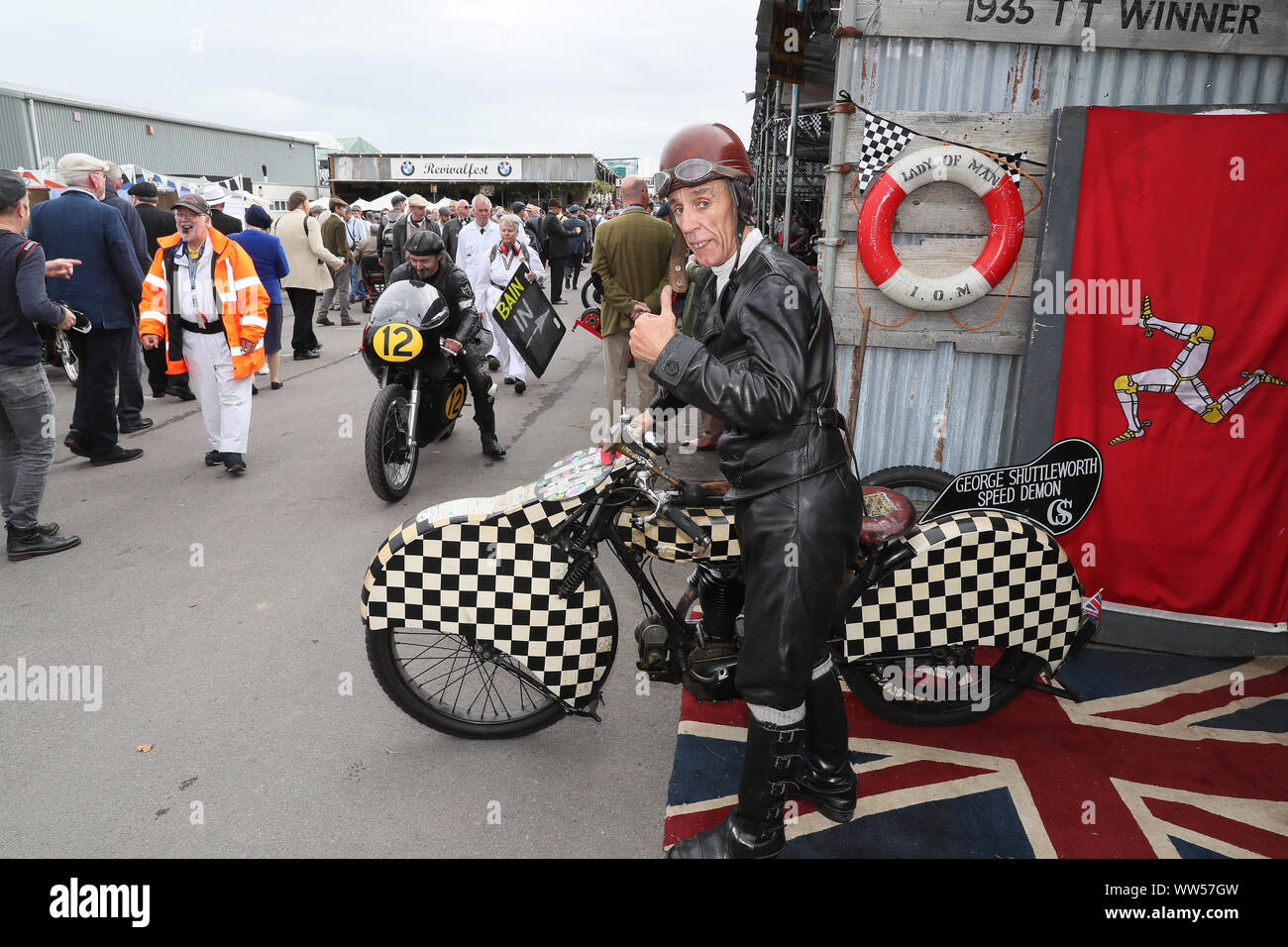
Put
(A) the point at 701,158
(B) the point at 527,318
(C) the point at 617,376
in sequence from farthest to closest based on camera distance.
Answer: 1. (C) the point at 617,376
2. (B) the point at 527,318
3. (A) the point at 701,158

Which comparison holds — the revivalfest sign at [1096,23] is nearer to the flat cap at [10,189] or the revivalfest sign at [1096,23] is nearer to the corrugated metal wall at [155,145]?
the flat cap at [10,189]

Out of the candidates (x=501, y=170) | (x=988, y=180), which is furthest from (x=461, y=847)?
(x=501, y=170)

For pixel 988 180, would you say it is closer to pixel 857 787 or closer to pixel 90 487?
pixel 857 787

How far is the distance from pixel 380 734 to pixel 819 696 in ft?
5.91

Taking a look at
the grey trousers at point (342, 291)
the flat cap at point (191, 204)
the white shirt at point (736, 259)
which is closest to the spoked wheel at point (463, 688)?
the white shirt at point (736, 259)

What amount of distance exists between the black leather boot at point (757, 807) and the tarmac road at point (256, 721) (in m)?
0.22

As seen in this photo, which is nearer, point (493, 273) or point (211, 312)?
point (211, 312)

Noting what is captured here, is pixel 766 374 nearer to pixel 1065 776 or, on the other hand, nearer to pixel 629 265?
pixel 1065 776

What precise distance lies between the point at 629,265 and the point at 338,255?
8012 millimetres

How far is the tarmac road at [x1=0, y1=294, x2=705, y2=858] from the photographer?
274 centimetres

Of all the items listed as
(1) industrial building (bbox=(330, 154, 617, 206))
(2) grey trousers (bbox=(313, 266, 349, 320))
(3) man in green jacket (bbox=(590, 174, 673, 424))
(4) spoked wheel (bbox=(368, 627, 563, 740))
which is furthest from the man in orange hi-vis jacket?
(1) industrial building (bbox=(330, 154, 617, 206))

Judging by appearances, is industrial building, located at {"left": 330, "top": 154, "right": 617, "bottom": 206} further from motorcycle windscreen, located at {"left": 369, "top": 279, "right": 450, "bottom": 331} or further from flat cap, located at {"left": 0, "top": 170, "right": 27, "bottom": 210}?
flat cap, located at {"left": 0, "top": 170, "right": 27, "bottom": 210}

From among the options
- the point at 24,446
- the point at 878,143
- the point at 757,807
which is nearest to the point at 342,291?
the point at 24,446

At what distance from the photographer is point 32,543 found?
489 centimetres
